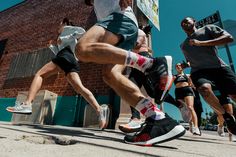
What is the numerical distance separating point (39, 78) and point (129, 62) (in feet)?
5.57

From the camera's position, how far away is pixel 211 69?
9.02ft

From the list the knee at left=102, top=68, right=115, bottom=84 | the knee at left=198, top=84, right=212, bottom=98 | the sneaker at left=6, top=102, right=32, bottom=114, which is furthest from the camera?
the knee at left=198, top=84, right=212, bottom=98

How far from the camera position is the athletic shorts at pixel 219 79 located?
2.64 m

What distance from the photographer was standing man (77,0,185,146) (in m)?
1.37

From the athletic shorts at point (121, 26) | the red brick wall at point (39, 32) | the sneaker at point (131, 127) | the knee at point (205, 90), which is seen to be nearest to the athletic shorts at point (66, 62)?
the sneaker at point (131, 127)

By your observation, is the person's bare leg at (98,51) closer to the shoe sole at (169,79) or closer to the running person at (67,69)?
the shoe sole at (169,79)

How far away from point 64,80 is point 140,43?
11.4ft

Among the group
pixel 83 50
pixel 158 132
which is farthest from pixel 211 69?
pixel 83 50

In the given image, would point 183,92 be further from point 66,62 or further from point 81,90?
point 66,62

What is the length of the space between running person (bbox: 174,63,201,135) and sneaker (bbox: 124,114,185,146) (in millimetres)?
2427

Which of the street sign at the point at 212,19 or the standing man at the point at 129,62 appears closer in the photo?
the standing man at the point at 129,62

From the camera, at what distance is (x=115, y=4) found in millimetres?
1694

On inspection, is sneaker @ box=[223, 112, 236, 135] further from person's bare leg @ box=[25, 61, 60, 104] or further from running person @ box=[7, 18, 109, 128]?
person's bare leg @ box=[25, 61, 60, 104]

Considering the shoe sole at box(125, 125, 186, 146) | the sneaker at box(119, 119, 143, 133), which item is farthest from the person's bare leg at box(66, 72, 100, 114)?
the shoe sole at box(125, 125, 186, 146)
